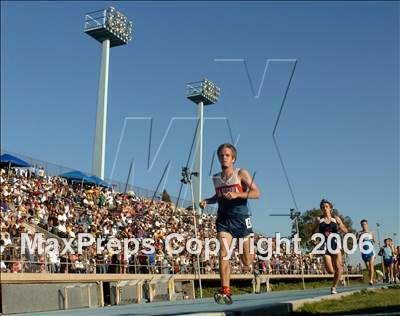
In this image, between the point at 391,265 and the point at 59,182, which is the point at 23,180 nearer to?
the point at 59,182

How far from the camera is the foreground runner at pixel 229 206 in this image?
709 cm

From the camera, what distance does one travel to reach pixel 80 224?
21.1 meters

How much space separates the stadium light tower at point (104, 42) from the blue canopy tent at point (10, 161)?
1952cm

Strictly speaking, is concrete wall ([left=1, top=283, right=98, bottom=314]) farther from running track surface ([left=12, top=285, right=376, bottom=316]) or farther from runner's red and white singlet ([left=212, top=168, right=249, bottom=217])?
runner's red and white singlet ([left=212, top=168, right=249, bottom=217])

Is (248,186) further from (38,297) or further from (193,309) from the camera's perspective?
(38,297)

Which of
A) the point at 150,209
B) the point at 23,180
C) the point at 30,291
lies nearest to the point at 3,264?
the point at 30,291

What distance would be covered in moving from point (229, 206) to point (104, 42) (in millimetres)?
44483

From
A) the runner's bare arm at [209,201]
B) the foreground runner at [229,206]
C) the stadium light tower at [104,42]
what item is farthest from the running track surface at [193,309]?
the stadium light tower at [104,42]

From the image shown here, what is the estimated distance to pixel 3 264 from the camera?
609 inches

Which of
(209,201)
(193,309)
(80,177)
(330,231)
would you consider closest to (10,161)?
(80,177)

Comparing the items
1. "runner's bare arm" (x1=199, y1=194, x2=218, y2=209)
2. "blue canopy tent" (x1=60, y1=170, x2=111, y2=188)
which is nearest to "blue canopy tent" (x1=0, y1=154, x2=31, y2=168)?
"blue canopy tent" (x1=60, y1=170, x2=111, y2=188)

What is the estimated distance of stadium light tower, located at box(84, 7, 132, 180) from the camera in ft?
148

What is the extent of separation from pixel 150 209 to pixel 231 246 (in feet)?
74.2

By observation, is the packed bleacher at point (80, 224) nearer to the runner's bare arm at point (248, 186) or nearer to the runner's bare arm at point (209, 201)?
the runner's bare arm at point (209, 201)
